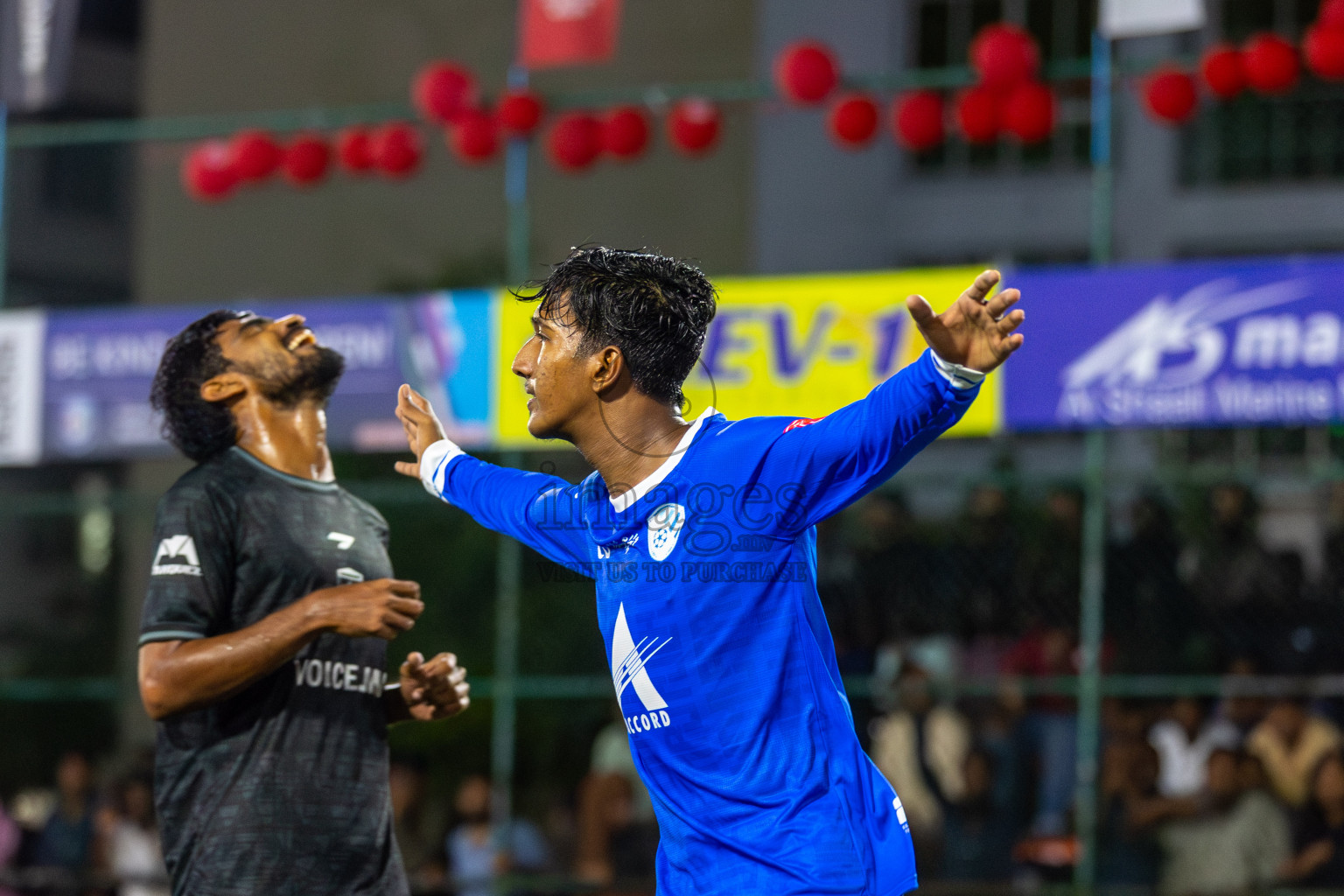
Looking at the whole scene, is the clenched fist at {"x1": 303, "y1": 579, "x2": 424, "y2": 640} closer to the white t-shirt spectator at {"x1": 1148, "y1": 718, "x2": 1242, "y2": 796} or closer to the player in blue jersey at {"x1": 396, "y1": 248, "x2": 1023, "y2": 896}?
the player in blue jersey at {"x1": 396, "y1": 248, "x2": 1023, "y2": 896}

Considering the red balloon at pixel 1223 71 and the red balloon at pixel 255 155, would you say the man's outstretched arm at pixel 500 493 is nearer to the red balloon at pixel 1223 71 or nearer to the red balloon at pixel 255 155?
the red balloon at pixel 1223 71

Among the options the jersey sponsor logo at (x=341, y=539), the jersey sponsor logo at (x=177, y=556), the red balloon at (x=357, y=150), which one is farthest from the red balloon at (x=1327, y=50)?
the jersey sponsor logo at (x=177, y=556)

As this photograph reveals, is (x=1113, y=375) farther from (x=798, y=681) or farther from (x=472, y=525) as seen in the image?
(x=472, y=525)

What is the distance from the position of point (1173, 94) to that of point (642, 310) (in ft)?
16.3

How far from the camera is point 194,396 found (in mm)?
3633

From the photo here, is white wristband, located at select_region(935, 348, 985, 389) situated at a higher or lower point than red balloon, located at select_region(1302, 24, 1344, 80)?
lower

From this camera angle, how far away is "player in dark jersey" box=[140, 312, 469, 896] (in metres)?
3.20

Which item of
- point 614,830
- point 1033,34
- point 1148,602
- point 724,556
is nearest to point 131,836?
point 614,830

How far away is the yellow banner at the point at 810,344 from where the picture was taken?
6773 mm

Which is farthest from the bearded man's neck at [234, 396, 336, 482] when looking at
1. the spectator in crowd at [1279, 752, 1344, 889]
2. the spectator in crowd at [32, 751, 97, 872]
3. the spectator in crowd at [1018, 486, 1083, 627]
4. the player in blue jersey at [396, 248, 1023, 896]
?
the spectator in crowd at [32, 751, 97, 872]

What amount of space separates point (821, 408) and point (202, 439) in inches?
145

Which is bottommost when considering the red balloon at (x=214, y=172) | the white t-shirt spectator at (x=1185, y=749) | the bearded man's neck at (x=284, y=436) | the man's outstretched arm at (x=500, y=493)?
the white t-shirt spectator at (x=1185, y=749)

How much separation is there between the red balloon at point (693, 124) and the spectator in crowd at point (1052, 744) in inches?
123

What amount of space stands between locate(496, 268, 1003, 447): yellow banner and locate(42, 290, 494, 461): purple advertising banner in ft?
1.12
